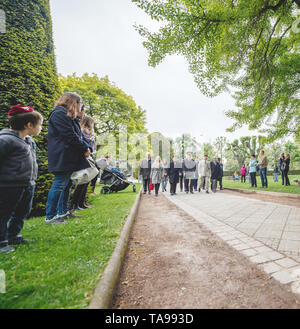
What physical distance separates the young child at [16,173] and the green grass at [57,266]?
0.31 meters

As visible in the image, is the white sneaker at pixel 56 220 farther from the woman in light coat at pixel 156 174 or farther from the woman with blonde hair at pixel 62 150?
the woman in light coat at pixel 156 174

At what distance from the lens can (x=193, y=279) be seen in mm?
1844

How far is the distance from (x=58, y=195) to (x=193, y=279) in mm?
2670

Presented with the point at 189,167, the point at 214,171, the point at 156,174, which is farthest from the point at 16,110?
the point at 214,171

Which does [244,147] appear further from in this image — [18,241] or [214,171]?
[18,241]

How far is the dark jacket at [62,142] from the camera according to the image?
10.2 feet

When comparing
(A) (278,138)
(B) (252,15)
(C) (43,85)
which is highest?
(B) (252,15)

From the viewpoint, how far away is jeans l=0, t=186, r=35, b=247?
2.09m

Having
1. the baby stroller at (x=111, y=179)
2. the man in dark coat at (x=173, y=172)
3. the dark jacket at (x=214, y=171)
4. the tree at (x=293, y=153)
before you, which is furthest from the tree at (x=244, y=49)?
the tree at (x=293, y=153)

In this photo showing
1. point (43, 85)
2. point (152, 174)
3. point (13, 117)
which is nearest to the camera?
point (13, 117)

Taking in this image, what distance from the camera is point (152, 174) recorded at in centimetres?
936
